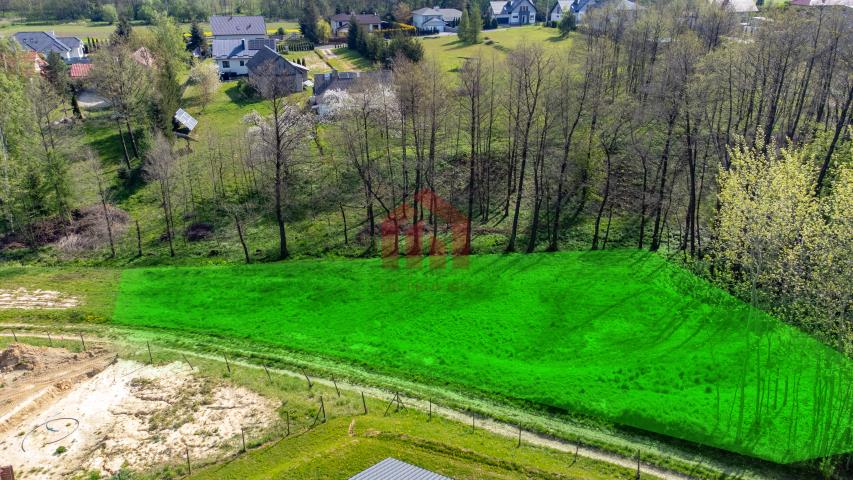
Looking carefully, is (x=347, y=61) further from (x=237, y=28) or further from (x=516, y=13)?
(x=516, y=13)

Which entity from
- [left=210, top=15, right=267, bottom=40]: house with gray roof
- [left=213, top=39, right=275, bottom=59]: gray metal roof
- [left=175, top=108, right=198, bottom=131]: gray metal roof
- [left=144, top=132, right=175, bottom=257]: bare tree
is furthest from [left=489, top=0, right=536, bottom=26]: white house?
[left=144, top=132, right=175, bottom=257]: bare tree

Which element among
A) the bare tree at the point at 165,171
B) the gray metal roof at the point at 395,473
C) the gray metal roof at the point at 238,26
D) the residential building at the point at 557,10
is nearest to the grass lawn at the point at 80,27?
the gray metal roof at the point at 238,26

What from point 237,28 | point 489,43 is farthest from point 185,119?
point 489,43

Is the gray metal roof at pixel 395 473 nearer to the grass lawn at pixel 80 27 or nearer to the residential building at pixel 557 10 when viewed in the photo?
the grass lawn at pixel 80 27

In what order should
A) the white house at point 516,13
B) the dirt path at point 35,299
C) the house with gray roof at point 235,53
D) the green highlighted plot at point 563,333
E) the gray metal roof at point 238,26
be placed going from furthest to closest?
the white house at point 516,13 → the gray metal roof at point 238,26 → the house with gray roof at point 235,53 → the dirt path at point 35,299 → the green highlighted plot at point 563,333

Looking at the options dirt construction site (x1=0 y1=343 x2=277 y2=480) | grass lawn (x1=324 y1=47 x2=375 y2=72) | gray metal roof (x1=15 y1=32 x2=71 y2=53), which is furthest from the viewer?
gray metal roof (x1=15 y1=32 x2=71 y2=53)

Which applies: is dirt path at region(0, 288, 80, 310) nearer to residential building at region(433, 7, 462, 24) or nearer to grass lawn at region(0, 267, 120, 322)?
grass lawn at region(0, 267, 120, 322)
